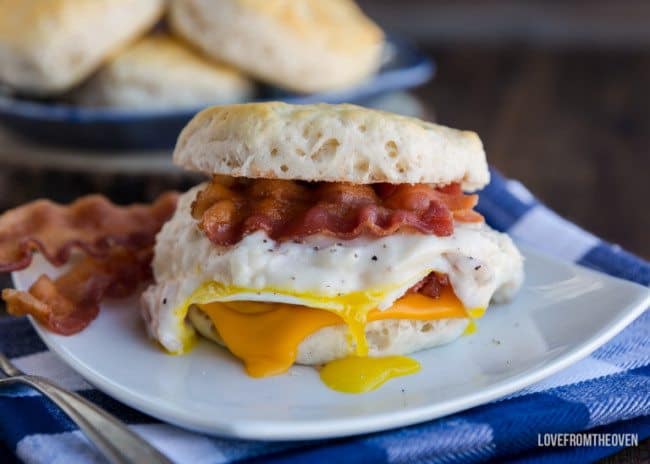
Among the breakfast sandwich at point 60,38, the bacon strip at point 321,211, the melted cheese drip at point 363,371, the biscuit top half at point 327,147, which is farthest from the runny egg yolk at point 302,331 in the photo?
the breakfast sandwich at point 60,38

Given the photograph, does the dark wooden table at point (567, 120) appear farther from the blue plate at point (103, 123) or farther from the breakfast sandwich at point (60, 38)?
the breakfast sandwich at point (60, 38)

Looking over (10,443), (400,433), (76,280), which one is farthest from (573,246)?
(10,443)

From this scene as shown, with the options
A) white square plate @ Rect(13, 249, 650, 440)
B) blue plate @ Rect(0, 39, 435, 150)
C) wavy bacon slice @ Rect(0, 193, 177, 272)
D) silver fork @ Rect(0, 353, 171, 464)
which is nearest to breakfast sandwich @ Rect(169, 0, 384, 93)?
blue plate @ Rect(0, 39, 435, 150)

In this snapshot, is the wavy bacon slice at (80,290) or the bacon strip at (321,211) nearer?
the bacon strip at (321,211)

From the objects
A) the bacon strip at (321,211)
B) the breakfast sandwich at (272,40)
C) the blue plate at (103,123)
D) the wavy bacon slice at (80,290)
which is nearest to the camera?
the bacon strip at (321,211)

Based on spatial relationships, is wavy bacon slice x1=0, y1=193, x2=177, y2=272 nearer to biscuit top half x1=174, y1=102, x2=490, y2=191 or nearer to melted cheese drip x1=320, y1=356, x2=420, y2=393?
biscuit top half x1=174, y1=102, x2=490, y2=191

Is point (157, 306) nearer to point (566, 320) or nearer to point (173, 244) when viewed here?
point (173, 244)

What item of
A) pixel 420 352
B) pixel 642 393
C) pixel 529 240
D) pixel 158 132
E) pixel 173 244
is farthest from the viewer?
pixel 158 132
